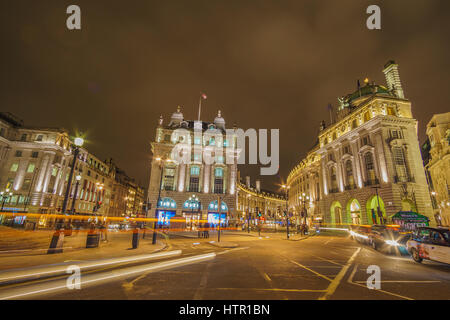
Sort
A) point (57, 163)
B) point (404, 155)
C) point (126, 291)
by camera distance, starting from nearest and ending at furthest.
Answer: point (126, 291) < point (404, 155) < point (57, 163)

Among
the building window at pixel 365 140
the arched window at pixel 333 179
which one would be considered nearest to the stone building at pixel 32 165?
the arched window at pixel 333 179

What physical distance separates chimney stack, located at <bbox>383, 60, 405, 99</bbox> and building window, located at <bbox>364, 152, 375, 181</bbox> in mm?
14322

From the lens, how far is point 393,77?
145ft

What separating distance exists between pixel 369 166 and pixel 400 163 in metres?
4.65

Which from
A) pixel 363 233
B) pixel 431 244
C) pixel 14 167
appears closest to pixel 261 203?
pixel 363 233

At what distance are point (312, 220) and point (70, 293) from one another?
60136mm

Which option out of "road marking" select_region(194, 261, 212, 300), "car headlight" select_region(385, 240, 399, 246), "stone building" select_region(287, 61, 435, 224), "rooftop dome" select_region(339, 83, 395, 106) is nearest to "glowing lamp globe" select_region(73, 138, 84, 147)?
"road marking" select_region(194, 261, 212, 300)

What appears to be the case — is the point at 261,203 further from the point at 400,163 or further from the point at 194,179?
the point at 400,163

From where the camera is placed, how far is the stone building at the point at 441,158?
48.6 metres

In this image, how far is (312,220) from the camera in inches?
2243

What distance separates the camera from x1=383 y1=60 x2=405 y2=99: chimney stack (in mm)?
42219
